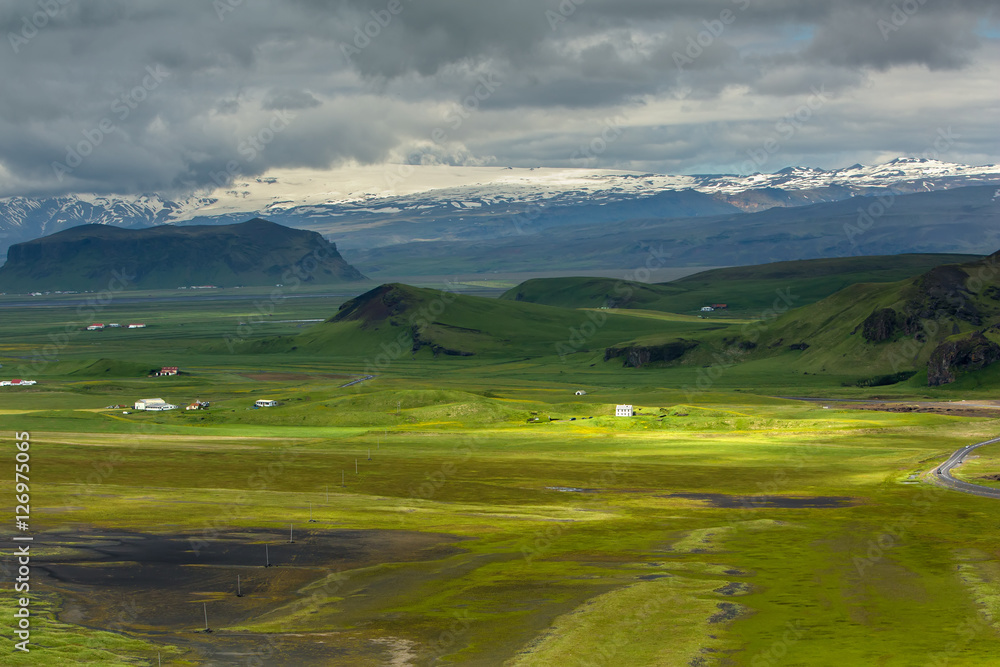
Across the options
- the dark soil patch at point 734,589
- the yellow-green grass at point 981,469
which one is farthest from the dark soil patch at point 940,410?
the dark soil patch at point 734,589

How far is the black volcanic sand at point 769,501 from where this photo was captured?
3907 inches

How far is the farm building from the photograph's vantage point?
182 metres

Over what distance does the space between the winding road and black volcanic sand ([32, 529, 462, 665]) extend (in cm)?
5782

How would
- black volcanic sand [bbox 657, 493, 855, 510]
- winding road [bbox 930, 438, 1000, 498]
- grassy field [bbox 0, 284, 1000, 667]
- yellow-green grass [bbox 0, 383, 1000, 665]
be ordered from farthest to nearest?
winding road [bbox 930, 438, 1000, 498], black volcanic sand [bbox 657, 493, 855, 510], yellow-green grass [bbox 0, 383, 1000, 665], grassy field [bbox 0, 284, 1000, 667]

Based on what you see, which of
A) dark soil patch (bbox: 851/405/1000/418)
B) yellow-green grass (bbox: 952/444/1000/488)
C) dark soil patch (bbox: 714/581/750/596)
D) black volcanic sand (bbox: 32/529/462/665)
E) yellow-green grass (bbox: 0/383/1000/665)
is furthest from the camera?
dark soil patch (bbox: 851/405/1000/418)

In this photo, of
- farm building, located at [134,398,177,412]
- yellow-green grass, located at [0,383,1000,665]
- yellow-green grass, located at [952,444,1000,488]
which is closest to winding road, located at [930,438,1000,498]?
yellow-green grass, located at [952,444,1000,488]

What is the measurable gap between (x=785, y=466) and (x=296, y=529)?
68.5 metres

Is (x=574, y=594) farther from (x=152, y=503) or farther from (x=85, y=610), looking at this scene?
(x=152, y=503)

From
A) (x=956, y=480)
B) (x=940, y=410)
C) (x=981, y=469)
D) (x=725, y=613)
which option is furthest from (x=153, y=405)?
(x=725, y=613)

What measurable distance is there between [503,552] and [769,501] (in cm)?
3748

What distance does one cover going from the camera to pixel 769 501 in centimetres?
10194

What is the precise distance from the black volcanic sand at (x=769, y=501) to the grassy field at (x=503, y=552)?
0.56 meters

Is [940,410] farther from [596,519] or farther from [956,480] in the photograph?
[596,519]

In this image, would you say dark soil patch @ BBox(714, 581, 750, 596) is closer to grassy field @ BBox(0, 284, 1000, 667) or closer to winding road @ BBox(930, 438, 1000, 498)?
→ grassy field @ BBox(0, 284, 1000, 667)
